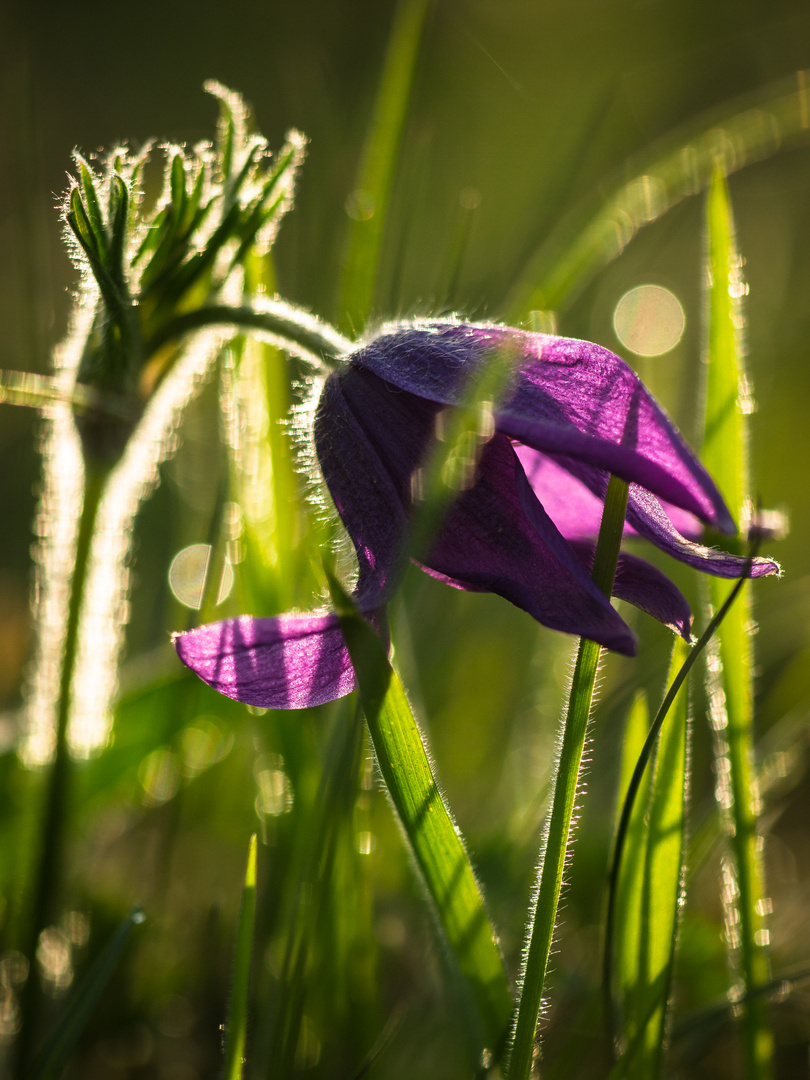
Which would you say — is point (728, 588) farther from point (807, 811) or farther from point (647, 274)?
point (647, 274)

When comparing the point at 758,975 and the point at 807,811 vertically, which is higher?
the point at 758,975

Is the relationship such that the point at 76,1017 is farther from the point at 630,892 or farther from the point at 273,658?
the point at 630,892

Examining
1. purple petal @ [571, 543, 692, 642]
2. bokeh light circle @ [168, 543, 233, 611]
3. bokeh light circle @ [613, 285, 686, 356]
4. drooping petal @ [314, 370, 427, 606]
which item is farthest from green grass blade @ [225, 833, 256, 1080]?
bokeh light circle @ [613, 285, 686, 356]

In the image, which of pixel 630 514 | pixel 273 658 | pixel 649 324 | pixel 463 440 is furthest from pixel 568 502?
pixel 649 324

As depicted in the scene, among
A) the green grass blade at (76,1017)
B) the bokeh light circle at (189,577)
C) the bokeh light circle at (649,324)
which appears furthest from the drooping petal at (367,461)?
the bokeh light circle at (649,324)

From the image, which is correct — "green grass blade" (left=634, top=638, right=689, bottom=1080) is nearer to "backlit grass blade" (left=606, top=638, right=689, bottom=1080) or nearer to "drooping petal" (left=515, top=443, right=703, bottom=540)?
"backlit grass blade" (left=606, top=638, right=689, bottom=1080)

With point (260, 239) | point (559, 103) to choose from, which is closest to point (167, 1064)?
point (260, 239)

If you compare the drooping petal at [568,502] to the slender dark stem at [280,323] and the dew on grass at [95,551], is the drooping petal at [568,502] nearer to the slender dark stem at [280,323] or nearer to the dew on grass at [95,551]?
the slender dark stem at [280,323]
